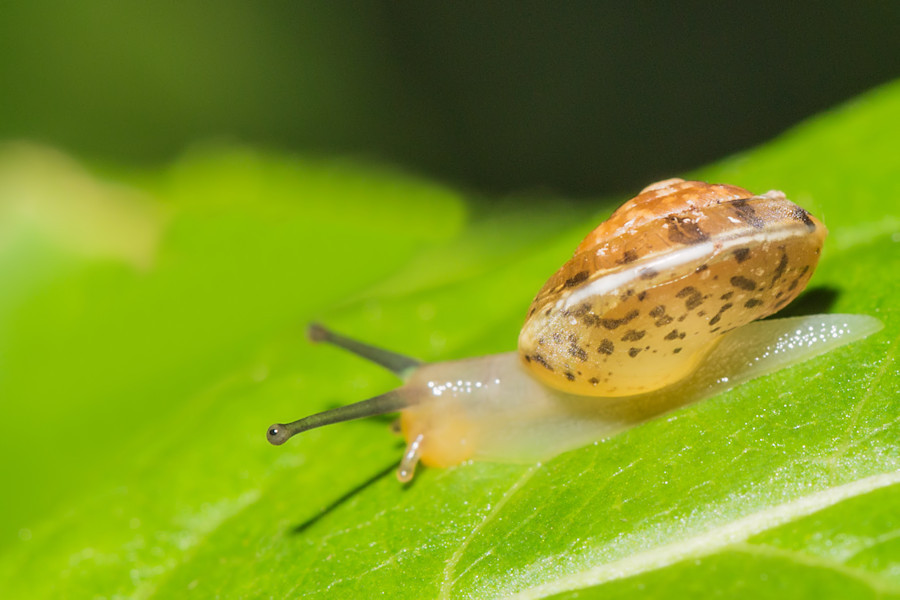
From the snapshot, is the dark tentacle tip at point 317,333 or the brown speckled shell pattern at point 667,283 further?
the dark tentacle tip at point 317,333

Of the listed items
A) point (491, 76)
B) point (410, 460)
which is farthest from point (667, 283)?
point (491, 76)

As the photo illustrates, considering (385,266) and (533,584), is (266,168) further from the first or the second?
(533,584)

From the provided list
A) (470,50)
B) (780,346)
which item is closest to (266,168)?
(470,50)

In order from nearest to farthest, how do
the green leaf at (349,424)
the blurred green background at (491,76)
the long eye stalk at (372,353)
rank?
the green leaf at (349,424) → the long eye stalk at (372,353) → the blurred green background at (491,76)

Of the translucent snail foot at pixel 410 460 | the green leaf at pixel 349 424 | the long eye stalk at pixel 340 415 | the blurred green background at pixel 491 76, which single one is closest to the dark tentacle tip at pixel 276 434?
the long eye stalk at pixel 340 415

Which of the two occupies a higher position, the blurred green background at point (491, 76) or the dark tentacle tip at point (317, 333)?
the blurred green background at point (491, 76)

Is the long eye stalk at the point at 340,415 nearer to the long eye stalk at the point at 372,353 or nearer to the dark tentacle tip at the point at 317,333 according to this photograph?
the long eye stalk at the point at 372,353

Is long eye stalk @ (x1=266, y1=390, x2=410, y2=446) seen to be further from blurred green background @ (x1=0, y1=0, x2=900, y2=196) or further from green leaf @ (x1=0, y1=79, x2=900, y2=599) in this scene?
blurred green background @ (x1=0, y1=0, x2=900, y2=196)

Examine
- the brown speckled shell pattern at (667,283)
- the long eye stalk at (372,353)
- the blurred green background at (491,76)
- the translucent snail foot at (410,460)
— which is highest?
the blurred green background at (491,76)
